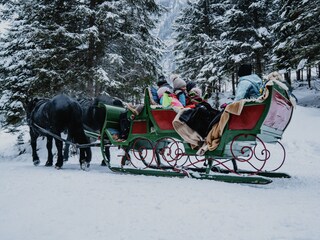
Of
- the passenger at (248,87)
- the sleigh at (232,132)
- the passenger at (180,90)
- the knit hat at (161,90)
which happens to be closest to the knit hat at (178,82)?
the passenger at (180,90)

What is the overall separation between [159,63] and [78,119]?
23.3ft

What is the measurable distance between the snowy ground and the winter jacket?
4.84ft

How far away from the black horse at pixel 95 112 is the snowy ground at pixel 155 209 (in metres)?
2.63

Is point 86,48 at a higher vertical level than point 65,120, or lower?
higher

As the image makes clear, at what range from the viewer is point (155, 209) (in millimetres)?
3020

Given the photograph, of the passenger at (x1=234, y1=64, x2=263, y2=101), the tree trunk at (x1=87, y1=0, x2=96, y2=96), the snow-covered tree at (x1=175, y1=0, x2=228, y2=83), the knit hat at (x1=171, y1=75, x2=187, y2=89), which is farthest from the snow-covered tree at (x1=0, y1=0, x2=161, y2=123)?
the snow-covered tree at (x1=175, y1=0, x2=228, y2=83)

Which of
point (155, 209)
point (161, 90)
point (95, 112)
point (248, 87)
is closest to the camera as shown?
point (155, 209)

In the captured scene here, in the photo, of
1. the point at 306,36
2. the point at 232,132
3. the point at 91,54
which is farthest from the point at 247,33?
the point at 232,132

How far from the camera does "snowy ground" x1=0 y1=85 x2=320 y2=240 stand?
2.33 metres

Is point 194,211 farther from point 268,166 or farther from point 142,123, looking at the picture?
point 268,166

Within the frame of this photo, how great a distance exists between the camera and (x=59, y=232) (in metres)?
2.34

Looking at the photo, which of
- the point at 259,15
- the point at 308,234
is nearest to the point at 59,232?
the point at 308,234

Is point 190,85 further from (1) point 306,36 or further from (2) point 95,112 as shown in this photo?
(1) point 306,36

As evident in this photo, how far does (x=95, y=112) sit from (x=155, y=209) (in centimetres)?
484
